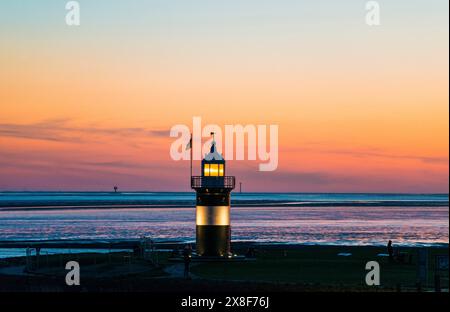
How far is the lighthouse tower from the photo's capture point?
52469 millimetres

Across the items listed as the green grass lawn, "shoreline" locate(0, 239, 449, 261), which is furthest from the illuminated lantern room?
"shoreline" locate(0, 239, 449, 261)

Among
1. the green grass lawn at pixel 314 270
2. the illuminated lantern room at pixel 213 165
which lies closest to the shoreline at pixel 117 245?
the green grass lawn at pixel 314 270

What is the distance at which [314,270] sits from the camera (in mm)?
47625

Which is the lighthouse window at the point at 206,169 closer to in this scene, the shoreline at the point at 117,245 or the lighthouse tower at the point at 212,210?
the lighthouse tower at the point at 212,210

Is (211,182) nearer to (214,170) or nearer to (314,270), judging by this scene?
(214,170)

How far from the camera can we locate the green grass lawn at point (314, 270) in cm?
4259

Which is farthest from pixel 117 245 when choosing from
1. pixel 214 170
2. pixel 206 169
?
pixel 214 170

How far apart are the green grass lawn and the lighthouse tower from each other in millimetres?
2015

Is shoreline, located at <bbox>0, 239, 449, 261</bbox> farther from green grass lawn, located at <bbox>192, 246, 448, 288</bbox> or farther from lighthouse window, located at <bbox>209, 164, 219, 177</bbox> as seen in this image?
lighthouse window, located at <bbox>209, 164, 219, 177</bbox>

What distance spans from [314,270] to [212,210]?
7.81 metres

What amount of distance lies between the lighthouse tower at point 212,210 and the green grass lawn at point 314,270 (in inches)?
79.3
